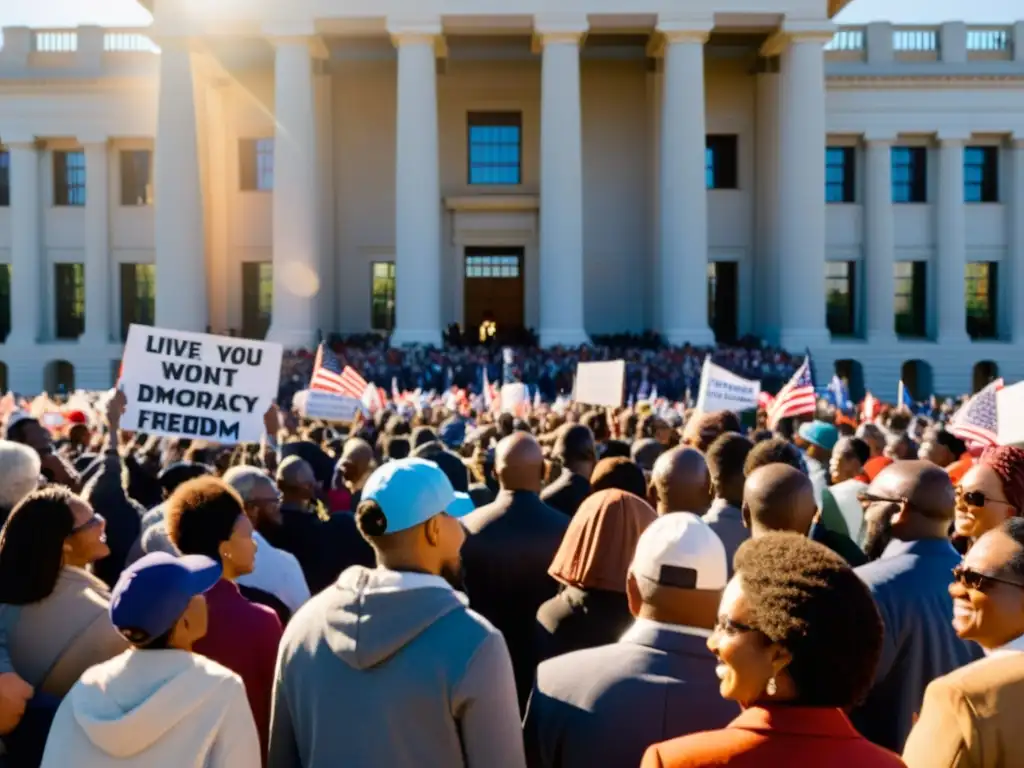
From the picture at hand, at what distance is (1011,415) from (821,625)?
5.91m

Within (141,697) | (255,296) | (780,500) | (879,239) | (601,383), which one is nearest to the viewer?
(141,697)

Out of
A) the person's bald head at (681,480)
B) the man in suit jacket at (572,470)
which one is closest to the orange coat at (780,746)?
the person's bald head at (681,480)

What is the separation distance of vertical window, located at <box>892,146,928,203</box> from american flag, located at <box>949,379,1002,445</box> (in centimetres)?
3115

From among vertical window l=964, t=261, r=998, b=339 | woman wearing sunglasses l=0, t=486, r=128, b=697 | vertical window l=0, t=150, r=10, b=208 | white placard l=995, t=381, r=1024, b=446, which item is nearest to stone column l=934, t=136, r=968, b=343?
vertical window l=964, t=261, r=998, b=339

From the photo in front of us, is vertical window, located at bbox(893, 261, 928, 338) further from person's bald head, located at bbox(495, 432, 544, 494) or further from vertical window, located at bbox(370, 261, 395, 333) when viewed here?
person's bald head, located at bbox(495, 432, 544, 494)

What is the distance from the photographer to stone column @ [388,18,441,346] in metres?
31.9

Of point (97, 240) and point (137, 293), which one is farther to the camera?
point (137, 293)

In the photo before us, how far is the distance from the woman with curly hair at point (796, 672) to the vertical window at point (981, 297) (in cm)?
3912

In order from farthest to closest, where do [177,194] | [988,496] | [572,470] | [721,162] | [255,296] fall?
[255,296] < [721,162] < [177,194] < [572,470] < [988,496]

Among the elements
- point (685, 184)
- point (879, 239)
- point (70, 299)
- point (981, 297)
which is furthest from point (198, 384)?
point (981, 297)

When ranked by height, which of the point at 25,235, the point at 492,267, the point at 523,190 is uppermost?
the point at 523,190

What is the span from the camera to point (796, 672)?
8.20 feet

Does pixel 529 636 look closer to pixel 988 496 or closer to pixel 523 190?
pixel 988 496

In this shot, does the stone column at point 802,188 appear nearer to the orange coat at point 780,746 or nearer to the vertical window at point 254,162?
the vertical window at point 254,162
